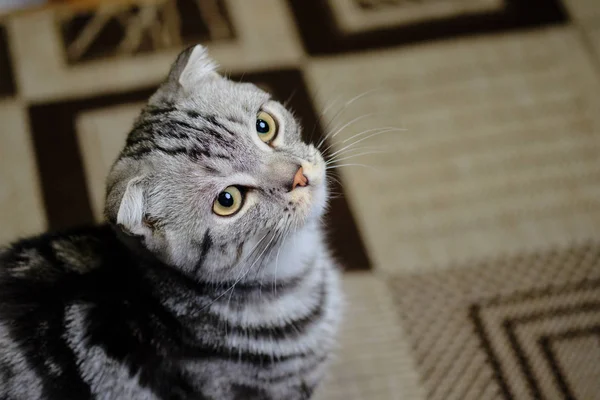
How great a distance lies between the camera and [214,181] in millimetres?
709

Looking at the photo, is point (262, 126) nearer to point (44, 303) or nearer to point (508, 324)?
point (44, 303)

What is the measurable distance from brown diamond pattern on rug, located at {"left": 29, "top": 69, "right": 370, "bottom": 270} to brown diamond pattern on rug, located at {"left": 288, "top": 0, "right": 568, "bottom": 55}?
0.47 feet

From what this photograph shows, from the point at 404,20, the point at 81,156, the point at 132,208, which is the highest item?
the point at 404,20

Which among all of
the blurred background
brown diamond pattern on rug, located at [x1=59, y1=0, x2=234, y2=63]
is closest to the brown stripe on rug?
the blurred background

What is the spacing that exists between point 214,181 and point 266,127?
4.5 inches

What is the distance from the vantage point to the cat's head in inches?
27.3

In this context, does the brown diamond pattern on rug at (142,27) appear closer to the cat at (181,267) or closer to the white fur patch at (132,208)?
the cat at (181,267)

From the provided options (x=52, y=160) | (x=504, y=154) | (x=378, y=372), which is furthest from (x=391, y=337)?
(x=52, y=160)

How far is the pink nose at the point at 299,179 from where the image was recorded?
0.72 meters

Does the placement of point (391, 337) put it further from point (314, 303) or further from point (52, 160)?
point (52, 160)

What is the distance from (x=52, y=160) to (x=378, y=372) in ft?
2.55

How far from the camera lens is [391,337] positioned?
1030mm

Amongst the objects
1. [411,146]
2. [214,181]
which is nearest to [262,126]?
[214,181]

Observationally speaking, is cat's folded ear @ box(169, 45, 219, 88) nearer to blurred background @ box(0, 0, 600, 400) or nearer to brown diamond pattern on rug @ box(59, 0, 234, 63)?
blurred background @ box(0, 0, 600, 400)
